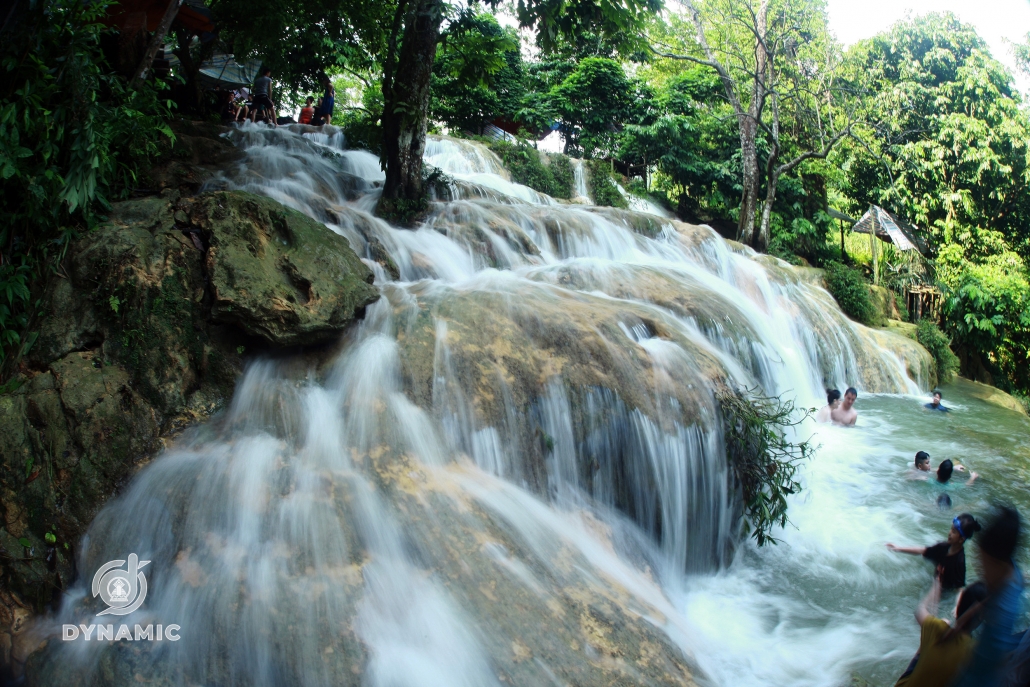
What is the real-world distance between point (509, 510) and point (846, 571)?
9.57 ft

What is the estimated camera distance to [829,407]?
26.7ft

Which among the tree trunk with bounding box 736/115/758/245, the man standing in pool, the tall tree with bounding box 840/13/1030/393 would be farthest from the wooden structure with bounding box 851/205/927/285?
the man standing in pool

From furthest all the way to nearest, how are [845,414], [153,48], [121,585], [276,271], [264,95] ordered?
[264,95] < [845,414] < [153,48] < [276,271] < [121,585]

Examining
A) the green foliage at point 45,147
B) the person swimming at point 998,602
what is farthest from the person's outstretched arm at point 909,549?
the green foliage at point 45,147

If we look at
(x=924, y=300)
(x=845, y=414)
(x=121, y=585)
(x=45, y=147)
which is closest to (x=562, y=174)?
(x=924, y=300)

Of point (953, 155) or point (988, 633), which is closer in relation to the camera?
Result: point (988, 633)

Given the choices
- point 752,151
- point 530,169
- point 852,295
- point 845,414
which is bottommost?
point 845,414

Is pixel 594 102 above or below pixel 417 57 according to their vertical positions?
above

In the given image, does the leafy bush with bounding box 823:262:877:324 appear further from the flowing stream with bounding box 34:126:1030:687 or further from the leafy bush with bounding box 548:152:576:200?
the leafy bush with bounding box 548:152:576:200

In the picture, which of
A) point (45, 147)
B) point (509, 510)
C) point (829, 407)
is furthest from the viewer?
point (829, 407)

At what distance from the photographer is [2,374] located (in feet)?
14.4

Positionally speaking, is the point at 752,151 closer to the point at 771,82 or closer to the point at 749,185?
the point at 749,185

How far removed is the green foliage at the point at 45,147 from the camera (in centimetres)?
457

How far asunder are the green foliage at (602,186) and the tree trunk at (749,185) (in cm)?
331
